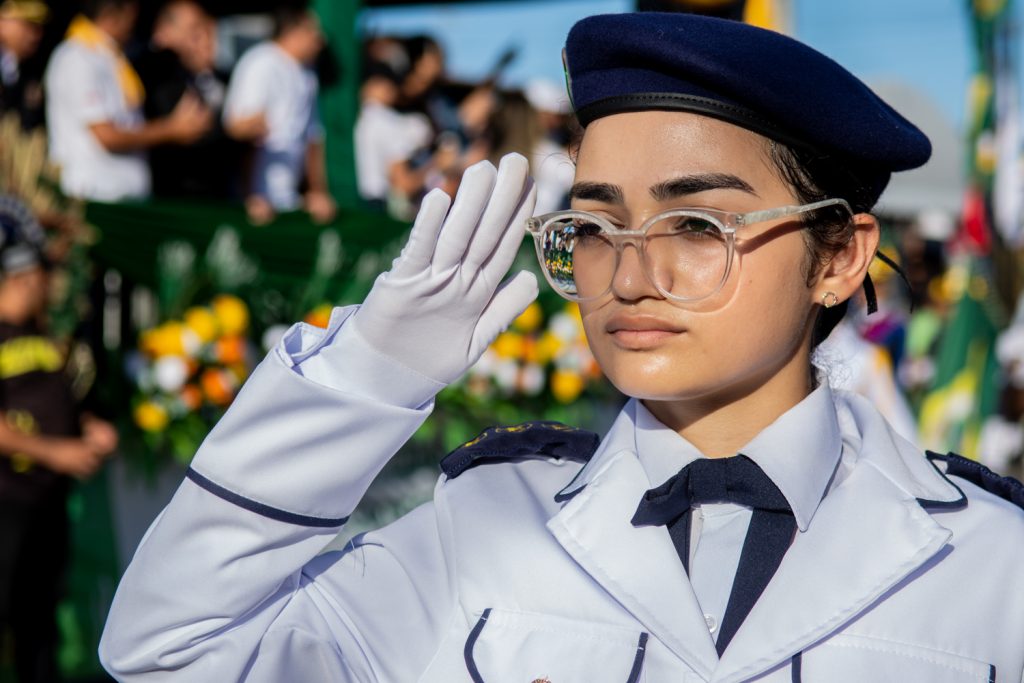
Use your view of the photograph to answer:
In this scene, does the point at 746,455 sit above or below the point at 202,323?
above

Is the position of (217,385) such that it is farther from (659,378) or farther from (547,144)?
(547,144)

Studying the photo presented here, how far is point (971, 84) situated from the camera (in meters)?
8.18

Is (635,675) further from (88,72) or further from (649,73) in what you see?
(88,72)

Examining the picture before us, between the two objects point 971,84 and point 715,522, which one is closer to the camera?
point 715,522

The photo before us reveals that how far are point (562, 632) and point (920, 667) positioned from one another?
45 cm

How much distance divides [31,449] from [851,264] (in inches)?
130

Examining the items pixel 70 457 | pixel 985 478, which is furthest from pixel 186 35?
pixel 985 478

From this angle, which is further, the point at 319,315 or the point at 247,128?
the point at 247,128

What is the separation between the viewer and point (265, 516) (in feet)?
4.97

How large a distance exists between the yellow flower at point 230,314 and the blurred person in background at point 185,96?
3.25 feet

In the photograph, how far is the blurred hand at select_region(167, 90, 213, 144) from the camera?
5473 mm

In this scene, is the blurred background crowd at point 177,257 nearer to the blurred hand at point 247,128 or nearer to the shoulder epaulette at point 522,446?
the blurred hand at point 247,128

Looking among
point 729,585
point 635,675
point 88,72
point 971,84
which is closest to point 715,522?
point 729,585

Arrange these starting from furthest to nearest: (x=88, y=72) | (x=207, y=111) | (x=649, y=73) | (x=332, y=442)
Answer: (x=207, y=111) < (x=88, y=72) < (x=649, y=73) < (x=332, y=442)
